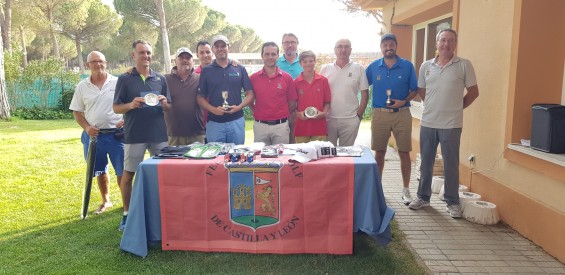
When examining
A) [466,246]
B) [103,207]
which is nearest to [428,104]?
[466,246]

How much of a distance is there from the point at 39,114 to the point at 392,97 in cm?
1532

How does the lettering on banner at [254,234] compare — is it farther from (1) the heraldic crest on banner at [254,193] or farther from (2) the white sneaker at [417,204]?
(2) the white sneaker at [417,204]

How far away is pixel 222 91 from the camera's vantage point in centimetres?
455

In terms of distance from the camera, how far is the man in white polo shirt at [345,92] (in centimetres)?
495

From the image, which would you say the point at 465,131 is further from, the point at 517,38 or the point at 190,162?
the point at 190,162

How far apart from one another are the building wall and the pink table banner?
1872mm

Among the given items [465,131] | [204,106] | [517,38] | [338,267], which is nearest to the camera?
[338,267]

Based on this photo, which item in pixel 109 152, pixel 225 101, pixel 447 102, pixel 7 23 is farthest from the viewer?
pixel 7 23

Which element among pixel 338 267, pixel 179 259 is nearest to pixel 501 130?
pixel 338 267

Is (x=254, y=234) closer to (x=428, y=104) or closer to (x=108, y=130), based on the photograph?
(x=108, y=130)

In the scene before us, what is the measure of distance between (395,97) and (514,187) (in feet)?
5.23

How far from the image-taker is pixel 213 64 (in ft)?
15.1

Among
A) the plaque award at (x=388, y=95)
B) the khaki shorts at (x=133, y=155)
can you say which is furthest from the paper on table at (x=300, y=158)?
the plaque award at (x=388, y=95)

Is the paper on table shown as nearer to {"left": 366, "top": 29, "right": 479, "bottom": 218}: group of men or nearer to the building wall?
{"left": 366, "top": 29, "right": 479, "bottom": 218}: group of men
